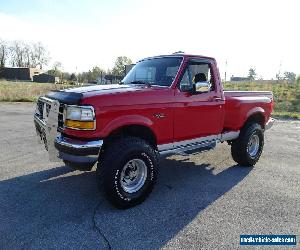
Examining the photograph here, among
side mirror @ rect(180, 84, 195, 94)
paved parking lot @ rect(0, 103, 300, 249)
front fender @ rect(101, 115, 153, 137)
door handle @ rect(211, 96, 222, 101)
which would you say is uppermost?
side mirror @ rect(180, 84, 195, 94)

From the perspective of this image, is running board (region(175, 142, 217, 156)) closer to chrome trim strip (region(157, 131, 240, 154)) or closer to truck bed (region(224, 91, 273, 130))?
chrome trim strip (region(157, 131, 240, 154))

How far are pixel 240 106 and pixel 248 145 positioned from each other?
862 mm

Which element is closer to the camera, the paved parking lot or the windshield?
the paved parking lot

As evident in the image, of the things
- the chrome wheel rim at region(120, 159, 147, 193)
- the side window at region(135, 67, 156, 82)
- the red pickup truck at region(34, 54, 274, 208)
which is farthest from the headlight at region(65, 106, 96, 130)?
the side window at region(135, 67, 156, 82)

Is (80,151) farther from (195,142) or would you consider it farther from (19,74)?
(19,74)

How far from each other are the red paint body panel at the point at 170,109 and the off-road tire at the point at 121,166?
0.25 m

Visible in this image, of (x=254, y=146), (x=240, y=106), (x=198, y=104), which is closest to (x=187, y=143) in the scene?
(x=198, y=104)

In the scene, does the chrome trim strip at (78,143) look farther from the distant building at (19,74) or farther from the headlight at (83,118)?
the distant building at (19,74)

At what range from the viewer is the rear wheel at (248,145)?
248 inches

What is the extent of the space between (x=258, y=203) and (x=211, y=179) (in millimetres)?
1169

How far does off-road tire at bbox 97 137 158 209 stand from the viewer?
406cm

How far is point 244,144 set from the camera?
6258 millimetres

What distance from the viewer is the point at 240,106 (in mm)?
6145

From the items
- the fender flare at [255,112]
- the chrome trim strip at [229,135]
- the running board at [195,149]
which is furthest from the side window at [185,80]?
the fender flare at [255,112]
